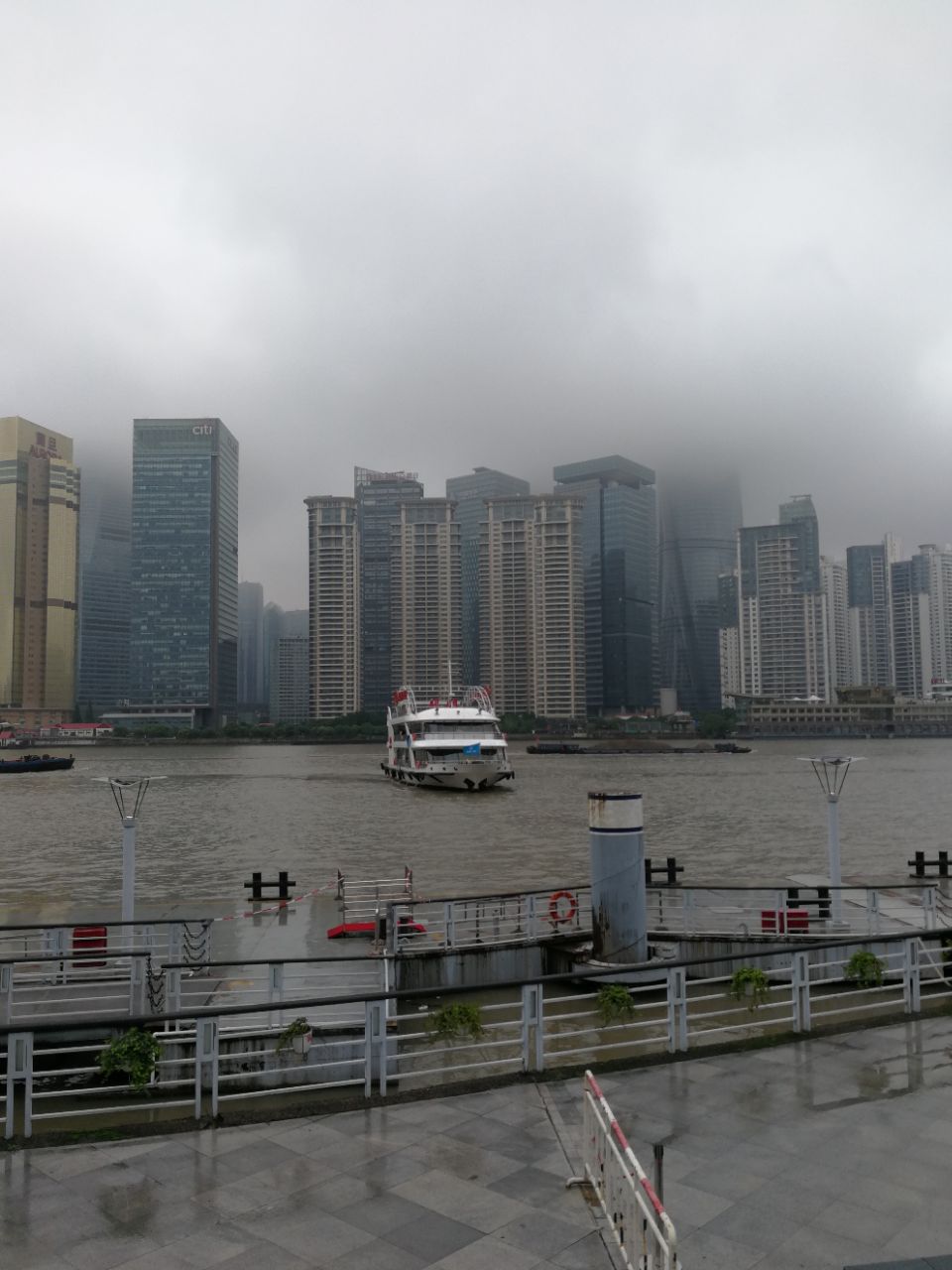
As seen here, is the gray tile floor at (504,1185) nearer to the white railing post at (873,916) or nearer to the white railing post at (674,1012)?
the white railing post at (674,1012)

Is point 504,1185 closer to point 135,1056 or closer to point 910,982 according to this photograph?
point 135,1056

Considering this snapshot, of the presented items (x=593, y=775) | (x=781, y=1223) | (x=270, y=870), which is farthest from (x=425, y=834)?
(x=593, y=775)

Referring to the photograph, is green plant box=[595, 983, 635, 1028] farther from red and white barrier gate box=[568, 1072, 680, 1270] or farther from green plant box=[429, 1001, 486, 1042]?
red and white barrier gate box=[568, 1072, 680, 1270]

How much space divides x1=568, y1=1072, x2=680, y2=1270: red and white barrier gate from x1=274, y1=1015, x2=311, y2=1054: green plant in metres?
4.32

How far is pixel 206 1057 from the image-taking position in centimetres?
859

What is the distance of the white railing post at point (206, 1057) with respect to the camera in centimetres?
846

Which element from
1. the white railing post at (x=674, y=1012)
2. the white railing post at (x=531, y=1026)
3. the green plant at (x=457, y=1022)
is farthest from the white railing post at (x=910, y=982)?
the green plant at (x=457, y=1022)

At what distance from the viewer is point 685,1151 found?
24.7ft

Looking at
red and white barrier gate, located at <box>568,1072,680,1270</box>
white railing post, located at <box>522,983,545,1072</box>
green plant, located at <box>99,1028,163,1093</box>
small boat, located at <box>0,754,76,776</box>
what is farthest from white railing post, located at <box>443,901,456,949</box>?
small boat, located at <box>0,754,76,776</box>

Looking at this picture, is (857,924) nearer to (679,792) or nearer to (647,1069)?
(647,1069)

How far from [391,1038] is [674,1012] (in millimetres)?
3307

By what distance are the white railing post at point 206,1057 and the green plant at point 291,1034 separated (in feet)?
5.05

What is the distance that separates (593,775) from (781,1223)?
98630 millimetres

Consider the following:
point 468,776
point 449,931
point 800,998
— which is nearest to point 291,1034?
point 800,998
